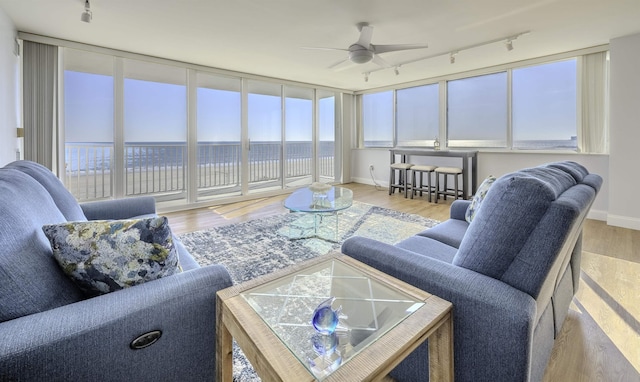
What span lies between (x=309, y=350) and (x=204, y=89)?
5112 millimetres

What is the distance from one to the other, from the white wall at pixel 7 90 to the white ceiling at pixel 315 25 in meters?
0.19

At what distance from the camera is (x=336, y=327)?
37.0 inches

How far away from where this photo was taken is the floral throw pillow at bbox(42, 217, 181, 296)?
38.4 inches

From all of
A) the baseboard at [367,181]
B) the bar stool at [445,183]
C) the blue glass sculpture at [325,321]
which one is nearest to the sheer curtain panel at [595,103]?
the bar stool at [445,183]

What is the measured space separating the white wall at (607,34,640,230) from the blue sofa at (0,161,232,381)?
16.0 feet

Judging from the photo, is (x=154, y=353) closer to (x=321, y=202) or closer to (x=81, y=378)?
(x=81, y=378)

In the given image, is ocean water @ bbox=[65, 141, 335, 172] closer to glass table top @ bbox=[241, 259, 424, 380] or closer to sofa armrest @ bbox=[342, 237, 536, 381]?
glass table top @ bbox=[241, 259, 424, 380]

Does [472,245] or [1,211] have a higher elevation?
[1,211]

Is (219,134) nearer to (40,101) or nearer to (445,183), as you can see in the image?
(40,101)

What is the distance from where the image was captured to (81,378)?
32.2 inches

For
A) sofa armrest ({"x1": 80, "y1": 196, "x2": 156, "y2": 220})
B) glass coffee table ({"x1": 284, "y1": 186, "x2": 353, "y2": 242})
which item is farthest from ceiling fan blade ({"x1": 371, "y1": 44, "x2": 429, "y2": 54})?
sofa armrest ({"x1": 80, "y1": 196, "x2": 156, "y2": 220})

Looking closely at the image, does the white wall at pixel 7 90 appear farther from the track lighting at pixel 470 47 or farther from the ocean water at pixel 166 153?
the track lighting at pixel 470 47

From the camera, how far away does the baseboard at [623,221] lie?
3.69m

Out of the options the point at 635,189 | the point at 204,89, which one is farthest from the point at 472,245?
the point at 204,89
